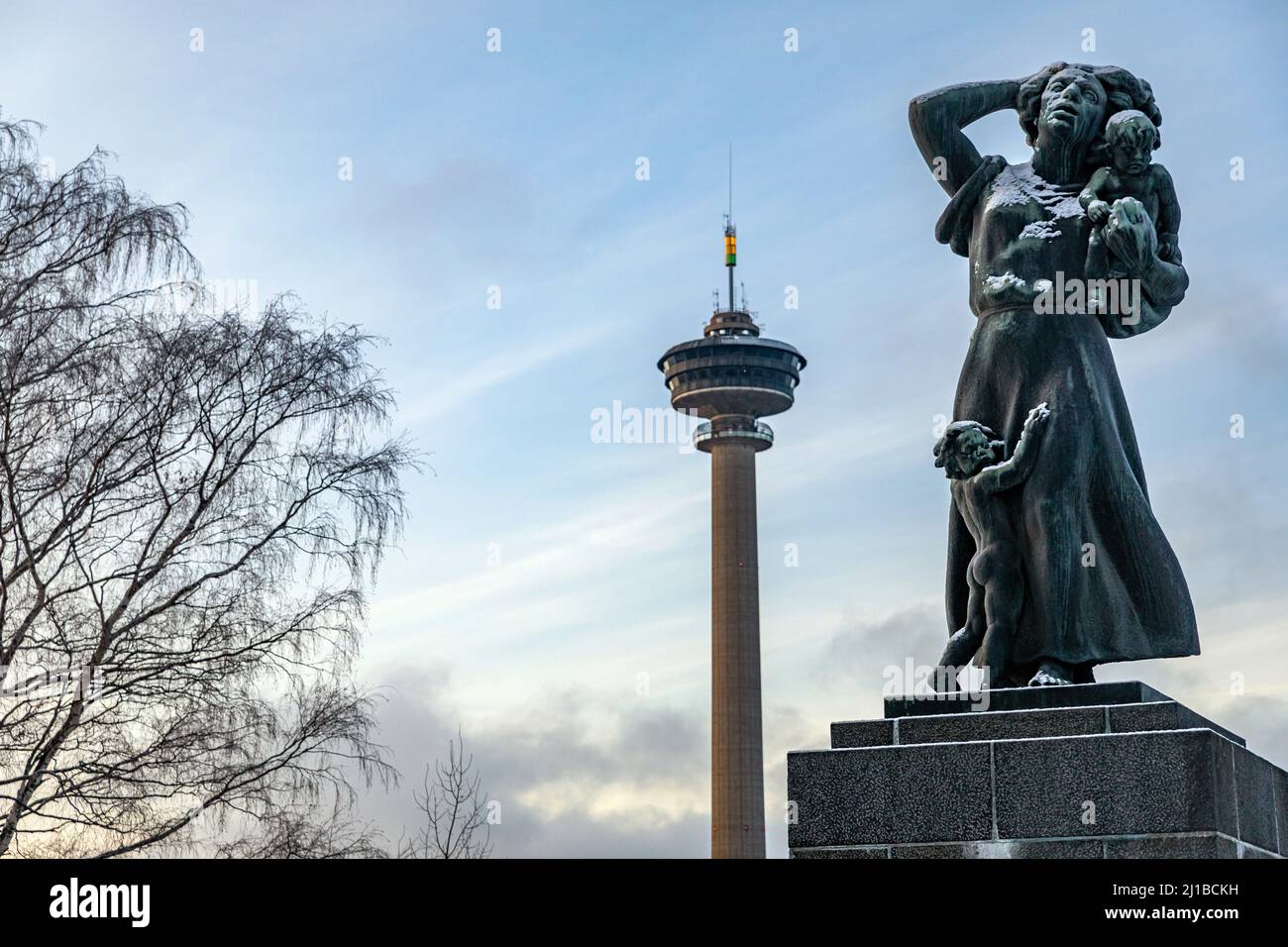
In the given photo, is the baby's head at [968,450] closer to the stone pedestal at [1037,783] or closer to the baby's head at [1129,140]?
the stone pedestal at [1037,783]

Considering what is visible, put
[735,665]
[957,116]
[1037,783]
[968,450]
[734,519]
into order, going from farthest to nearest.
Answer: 1. [734,519]
2. [735,665]
3. [957,116]
4. [968,450]
5. [1037,783]

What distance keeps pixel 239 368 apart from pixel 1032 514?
1283 centimetres

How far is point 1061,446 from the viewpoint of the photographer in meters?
8.61

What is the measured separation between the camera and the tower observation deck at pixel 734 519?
9569 cm

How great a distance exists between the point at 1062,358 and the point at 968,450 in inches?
27.7

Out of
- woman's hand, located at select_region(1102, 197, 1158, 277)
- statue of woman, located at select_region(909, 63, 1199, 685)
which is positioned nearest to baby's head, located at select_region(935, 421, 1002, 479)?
statue of woman, located at select_region(909, 63, 1199, 685)

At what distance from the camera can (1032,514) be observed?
859 cm

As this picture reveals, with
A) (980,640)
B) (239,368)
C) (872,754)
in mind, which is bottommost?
(872,754)

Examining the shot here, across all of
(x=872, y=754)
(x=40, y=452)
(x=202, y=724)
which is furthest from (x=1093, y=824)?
(x=40, y=452)

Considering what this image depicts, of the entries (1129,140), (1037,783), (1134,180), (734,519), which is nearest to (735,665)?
(734,519)

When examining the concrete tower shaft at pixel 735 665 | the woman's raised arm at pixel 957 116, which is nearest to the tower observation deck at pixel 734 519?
the concrete tower shaft at pixel 735 665

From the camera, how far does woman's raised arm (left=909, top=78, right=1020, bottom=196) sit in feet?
30.7

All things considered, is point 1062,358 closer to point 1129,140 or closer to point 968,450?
point 968,450
